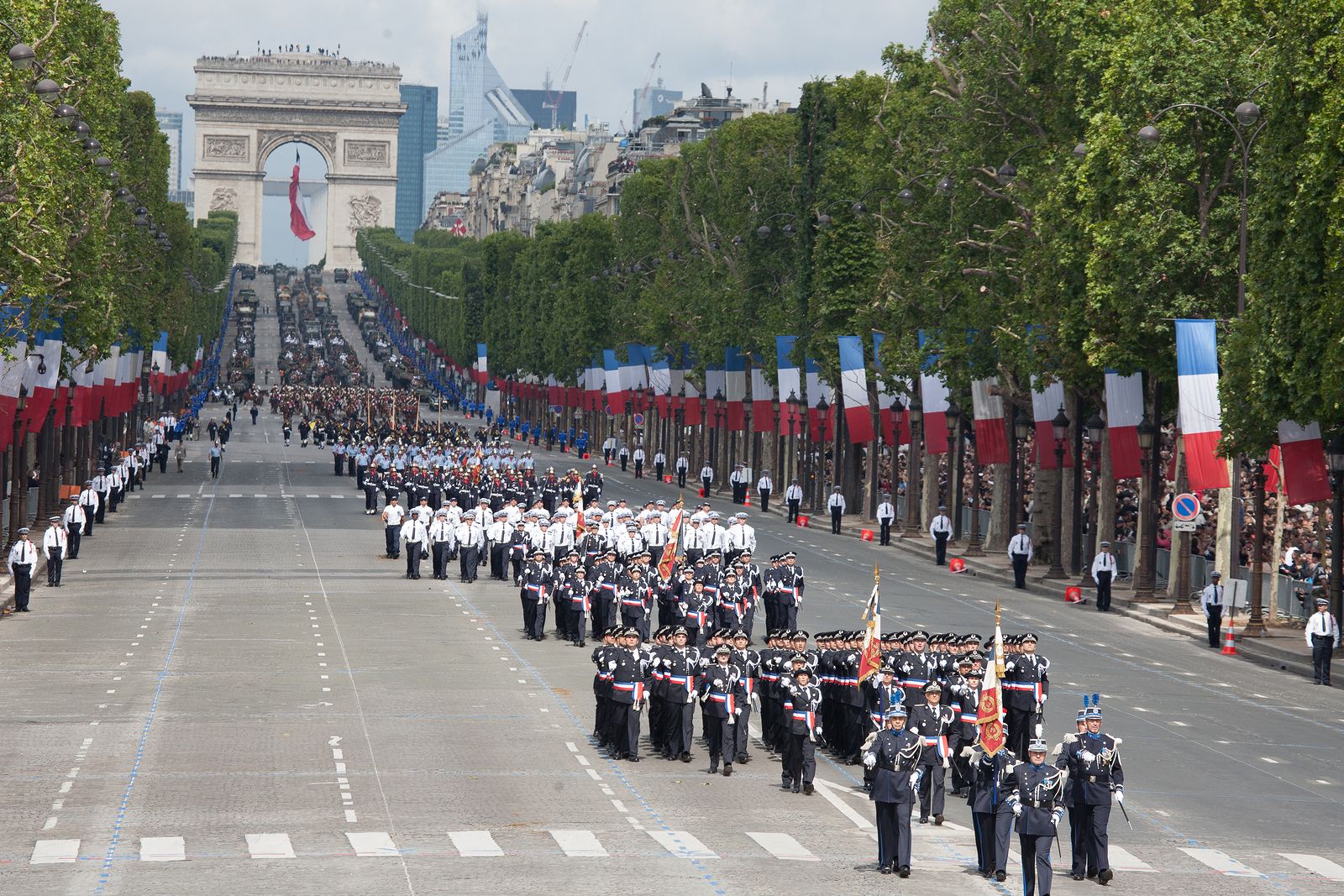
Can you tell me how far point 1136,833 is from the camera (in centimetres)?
2377

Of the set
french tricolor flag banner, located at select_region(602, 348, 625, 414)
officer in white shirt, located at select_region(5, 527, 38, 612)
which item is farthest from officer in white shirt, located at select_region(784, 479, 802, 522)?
officer in white shirt, located at select_region(5, 527, 38, 612)

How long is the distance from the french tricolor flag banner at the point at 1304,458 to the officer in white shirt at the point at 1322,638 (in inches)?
175

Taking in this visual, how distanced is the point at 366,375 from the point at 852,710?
6076 inches

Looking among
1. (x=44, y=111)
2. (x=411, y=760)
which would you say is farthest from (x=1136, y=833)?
(x=44, y=111)

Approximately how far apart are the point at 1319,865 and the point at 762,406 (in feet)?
215

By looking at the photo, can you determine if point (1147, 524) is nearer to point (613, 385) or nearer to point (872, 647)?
point (872, 647)

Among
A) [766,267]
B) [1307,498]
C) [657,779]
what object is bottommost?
[657,779]

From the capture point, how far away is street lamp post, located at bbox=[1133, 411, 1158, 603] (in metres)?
50.7

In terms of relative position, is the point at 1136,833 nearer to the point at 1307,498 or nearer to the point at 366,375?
the point at 1307,498

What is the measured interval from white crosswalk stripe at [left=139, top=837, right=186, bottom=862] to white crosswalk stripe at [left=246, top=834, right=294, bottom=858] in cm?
63

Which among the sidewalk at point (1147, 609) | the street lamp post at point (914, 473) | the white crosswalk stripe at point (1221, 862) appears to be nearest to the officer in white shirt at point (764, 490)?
Result: the sidewalk at point (1147, 609)

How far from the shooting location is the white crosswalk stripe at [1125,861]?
21969mm

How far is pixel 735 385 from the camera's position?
9306 cm

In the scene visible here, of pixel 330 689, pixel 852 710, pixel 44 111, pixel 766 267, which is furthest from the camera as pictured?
pixel 766 267
